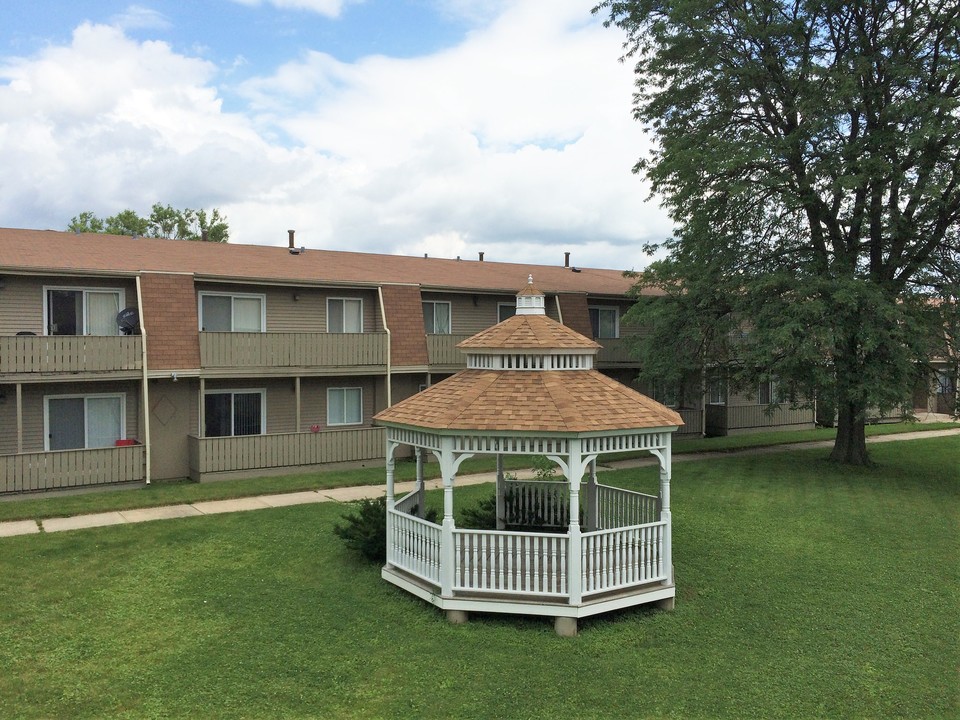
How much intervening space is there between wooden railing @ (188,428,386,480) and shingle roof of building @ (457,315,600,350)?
35.5 ft

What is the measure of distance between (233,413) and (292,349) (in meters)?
2.63

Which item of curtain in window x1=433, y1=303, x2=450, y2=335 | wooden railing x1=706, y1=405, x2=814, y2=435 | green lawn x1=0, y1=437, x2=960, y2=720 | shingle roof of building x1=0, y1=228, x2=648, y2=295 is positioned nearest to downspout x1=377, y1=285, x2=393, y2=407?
shingle roof of building x1=0, y1=228, x2=648, y2=295

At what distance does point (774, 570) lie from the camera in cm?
1238

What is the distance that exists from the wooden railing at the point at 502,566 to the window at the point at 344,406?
45.2 feet

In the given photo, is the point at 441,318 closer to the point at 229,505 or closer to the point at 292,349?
the point at 292,349

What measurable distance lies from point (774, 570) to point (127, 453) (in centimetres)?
1516

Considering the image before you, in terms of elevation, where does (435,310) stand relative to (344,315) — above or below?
above

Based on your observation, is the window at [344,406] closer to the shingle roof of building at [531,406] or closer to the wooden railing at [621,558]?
the shingle roof of building at [531,406]

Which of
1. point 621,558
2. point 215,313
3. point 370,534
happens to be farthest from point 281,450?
point 621,558

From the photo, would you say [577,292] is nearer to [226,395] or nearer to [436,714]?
[226,395]

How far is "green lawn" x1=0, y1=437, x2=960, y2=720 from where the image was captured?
7.93 m

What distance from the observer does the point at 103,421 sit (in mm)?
19859

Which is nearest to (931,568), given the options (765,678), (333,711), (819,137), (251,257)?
(765,678)

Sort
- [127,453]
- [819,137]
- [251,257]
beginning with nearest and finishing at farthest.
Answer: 1. [127,453]
2. [819,137]
3. [251,257]
